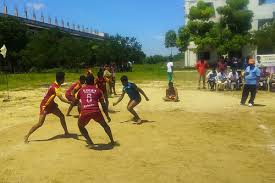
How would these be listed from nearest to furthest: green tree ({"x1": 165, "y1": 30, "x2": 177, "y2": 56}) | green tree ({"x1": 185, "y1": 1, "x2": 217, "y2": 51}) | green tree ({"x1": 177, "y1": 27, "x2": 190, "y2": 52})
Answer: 1. green tree ({"x1": 185, "y1": 1, "x2": 217, "y2": 51})
2. green tree ({"x1": 177, "y1": 27, "x2": 190, "y2": 52})
3. green tree ({"x1": 165, "y1": 30, "x2": 177, "y2": 56})

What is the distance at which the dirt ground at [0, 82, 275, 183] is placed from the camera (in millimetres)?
7336

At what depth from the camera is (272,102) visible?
16.7 m

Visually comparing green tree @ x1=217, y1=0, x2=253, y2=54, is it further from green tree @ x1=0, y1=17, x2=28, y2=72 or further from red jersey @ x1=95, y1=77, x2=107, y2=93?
red jersey @ x1=95, y1=77, x2=107, y2=93

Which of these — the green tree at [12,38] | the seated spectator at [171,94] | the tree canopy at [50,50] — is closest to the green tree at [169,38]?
the tree canopy at [50,50]

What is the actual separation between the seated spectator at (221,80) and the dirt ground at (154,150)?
6.86 metres

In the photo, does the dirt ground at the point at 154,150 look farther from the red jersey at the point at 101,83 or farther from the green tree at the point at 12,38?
the green tree at the point at 12,38

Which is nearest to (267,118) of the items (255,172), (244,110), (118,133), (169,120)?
(244,110)

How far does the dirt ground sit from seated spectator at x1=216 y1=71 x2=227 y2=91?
22.5 ft

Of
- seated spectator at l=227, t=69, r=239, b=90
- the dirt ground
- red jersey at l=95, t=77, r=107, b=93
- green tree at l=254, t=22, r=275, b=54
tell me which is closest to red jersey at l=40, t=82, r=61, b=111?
the dirt ground

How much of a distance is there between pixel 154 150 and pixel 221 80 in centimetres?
1334

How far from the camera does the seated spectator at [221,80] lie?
71.2ft

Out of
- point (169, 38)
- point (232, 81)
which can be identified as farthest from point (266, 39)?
point (169, 38)

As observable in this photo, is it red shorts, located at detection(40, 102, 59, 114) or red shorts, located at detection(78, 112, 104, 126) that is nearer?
red shorts, located at detection(78, 112, 104, 126)

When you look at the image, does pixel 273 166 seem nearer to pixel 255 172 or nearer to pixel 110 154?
pixel 255 172
